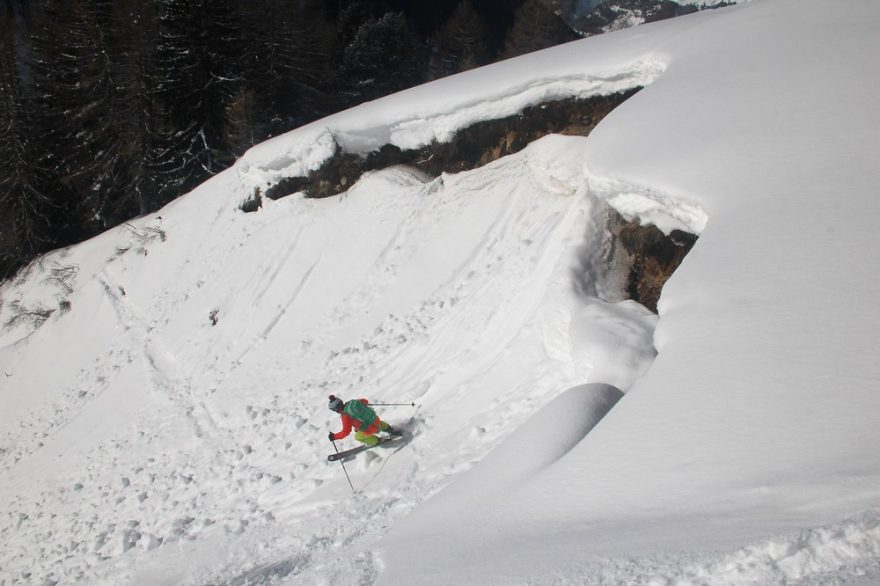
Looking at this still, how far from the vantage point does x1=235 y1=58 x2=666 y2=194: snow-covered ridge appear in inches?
388

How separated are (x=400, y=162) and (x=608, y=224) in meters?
6.06

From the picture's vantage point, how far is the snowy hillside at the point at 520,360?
10.8 ft

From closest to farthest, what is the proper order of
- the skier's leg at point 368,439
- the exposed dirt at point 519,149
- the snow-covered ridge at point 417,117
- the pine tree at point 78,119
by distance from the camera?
the exposed dirt at point 519,149
the skier's leg at point 368,439
the snow-covered ridge at point 417,117
the pine tree at point 78,119

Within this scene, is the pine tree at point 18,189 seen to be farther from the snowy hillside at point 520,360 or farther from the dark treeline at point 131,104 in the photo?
the snowy hillside at point 520,360

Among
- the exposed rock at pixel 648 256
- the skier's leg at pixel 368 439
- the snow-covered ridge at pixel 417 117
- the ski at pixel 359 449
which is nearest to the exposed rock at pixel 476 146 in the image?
the snow-covered ridge at pixel 417 117

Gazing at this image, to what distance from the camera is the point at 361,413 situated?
7.60 meters

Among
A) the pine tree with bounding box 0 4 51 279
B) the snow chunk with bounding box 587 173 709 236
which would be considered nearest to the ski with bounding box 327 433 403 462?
the snow chunk with bounding box 587 173 709 236

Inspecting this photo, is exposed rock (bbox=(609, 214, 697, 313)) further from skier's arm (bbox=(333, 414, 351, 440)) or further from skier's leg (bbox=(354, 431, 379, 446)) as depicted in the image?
skier's arm (bbox=(333, 414, 351, 440))

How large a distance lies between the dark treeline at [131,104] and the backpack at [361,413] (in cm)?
1658

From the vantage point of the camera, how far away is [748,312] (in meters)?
4.41

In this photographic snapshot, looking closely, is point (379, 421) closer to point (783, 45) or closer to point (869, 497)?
point (869, 497)

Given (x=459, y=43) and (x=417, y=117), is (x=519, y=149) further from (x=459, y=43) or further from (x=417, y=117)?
(x=459, y=43)

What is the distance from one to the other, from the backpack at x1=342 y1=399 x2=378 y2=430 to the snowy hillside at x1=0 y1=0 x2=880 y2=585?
42 cm

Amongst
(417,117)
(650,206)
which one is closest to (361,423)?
(650,206)
